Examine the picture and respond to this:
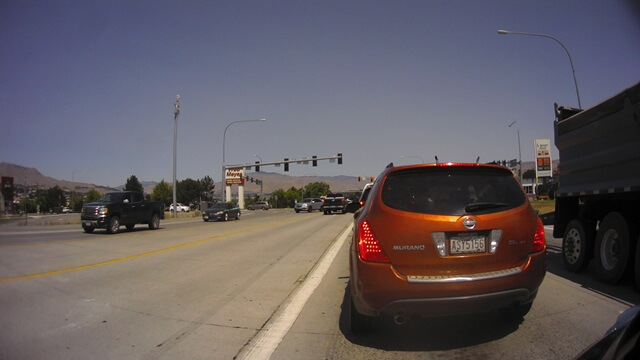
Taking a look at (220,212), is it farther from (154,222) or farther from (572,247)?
(572,247)

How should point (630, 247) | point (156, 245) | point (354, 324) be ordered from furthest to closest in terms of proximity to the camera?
point (156, 245)
point (630, 247)
point (354, 324)

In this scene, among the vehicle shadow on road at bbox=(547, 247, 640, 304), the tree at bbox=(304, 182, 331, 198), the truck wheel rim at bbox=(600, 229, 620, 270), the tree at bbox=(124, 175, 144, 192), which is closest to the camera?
the vehicle shadow on road at bbox=(547, 247, 640, 304)

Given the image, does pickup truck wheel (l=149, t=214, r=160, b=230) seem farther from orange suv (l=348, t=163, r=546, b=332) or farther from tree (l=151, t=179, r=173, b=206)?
tree (l=151, t=179, r=173, b=206)

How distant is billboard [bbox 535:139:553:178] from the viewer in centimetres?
4794

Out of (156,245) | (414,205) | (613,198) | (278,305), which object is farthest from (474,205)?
(156,245)

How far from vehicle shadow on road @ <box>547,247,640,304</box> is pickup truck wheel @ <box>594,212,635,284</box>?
0.13m

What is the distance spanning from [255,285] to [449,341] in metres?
3.96

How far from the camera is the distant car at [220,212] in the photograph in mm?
32312

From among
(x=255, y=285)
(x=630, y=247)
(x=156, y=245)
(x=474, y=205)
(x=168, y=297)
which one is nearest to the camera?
(x=474, y=205)

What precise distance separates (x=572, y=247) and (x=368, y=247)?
17.6 feet

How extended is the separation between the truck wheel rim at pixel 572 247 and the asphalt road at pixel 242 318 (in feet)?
1.14

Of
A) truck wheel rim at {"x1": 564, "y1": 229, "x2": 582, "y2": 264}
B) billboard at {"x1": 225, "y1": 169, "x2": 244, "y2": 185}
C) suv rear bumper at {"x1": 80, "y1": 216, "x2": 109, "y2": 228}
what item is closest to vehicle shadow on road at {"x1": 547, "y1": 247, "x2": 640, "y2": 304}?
truck wheel rim at {"x1": 564, "y1": 229, "x2": 582, "y2": 264}

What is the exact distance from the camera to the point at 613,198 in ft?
22.2

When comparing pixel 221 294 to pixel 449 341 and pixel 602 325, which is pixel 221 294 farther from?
pixel 602 325
